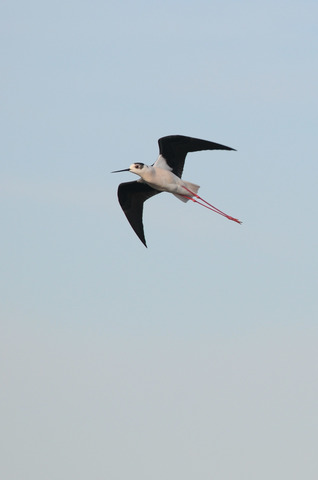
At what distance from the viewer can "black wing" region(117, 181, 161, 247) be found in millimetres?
29000

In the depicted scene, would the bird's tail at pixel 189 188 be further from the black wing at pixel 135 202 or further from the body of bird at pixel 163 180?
the black wing at pixel 135 202

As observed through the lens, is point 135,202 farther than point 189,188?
Yes

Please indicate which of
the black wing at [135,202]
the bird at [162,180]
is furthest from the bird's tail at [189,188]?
the black wing at [135,202]

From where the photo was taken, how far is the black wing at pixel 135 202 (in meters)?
29.0

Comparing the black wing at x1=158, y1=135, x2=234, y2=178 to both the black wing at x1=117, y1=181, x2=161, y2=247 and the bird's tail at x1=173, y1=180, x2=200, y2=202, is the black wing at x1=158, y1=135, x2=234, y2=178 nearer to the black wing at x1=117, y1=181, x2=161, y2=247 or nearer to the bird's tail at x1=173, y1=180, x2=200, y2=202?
the bird's tail at x1=173, y1=180, x2=200, y2=202

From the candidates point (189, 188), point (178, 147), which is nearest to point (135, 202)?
point (178, 147)

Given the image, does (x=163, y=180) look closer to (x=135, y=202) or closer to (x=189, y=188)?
(x=189, y=188)

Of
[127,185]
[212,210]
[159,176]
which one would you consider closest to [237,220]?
[212,210]

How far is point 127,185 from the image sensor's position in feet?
94.6

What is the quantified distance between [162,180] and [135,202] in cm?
285

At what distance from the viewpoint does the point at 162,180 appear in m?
26.5

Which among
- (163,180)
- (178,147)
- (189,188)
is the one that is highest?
(178,147)

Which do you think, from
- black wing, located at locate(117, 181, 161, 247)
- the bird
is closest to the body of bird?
the bird

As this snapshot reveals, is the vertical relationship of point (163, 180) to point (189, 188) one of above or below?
above
